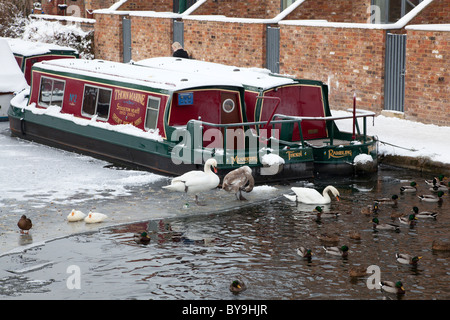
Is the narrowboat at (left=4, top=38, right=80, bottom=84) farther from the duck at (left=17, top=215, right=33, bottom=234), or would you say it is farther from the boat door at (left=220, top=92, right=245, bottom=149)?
the duck at (left=17, top=215, right=33, bottom=234)

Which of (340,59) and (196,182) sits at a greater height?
(340,59)

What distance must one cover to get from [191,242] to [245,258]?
113cm

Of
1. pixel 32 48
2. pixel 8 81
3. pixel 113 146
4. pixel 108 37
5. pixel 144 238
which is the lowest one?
pixel 144 238

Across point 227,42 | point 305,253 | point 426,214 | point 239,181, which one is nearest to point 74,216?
point 239,181

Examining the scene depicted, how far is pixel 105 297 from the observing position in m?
10.7

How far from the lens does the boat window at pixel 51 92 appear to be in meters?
20.5

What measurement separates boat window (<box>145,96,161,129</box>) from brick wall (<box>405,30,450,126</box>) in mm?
6716

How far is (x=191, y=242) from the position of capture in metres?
13.1

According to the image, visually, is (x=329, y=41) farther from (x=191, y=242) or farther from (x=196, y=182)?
(x=191, y=242)

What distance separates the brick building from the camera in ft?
68.2

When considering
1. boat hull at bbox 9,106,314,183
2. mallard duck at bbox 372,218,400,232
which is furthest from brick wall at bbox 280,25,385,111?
mallard duck at bbox 372,218,400,232
